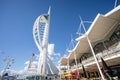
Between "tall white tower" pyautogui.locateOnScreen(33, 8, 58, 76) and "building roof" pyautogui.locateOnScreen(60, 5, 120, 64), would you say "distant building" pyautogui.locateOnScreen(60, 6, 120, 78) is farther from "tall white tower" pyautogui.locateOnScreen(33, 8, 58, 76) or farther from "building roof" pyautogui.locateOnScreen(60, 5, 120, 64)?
"tall white tower" pyautogui.locateOnScreen(33, 8, 58, 76)

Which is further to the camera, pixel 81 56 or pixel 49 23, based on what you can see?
pixel 49 23

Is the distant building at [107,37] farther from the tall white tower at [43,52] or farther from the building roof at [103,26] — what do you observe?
the tall white tower at [43,52]

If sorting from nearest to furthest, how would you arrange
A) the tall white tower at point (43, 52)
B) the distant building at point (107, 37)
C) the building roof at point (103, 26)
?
1. the distant building at point (107, 37)
2. the building roof at point (103, 26)
3. the tall white tower at point (43, 52)

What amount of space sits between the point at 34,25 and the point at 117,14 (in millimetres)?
54218

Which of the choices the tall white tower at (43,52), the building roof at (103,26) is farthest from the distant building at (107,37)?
the tall white tower at (43,52)

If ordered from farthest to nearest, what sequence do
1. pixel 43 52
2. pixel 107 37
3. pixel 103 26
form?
1. pixel 43 52
2. pixel 107 37
3. pixel 103 26

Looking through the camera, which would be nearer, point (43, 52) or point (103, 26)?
point (103, 26)

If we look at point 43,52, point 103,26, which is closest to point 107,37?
point 103,26

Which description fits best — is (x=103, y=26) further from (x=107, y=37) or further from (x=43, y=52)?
(x=43, y=52)

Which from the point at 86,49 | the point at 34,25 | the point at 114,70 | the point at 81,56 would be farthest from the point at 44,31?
the point at 114,70

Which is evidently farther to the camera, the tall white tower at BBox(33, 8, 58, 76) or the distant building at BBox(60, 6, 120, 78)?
the tall white tower at BBox(33, 8, 58, 76)

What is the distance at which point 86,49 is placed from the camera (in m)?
35.3

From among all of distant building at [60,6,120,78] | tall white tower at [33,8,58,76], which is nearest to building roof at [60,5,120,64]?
distant building at [60,6,120,78]

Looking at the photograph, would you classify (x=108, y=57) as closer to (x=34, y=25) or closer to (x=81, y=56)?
(x=81, y=56)
